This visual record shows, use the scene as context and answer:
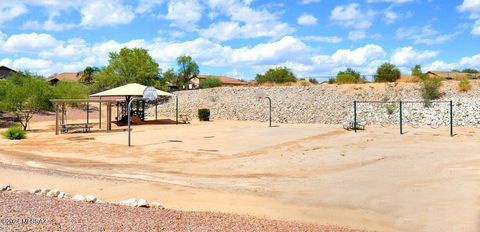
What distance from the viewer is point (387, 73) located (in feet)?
227

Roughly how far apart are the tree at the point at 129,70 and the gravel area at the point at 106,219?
187ft

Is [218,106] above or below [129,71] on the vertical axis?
below

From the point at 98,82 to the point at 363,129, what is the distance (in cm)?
4589

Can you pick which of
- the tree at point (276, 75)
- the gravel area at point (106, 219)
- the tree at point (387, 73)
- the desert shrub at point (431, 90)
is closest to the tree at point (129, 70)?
the tree at point (276, 75)

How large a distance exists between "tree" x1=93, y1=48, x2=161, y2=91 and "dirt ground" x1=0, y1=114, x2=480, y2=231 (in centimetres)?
3858

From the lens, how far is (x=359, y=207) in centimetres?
1172

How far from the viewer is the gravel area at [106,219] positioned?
7746mm

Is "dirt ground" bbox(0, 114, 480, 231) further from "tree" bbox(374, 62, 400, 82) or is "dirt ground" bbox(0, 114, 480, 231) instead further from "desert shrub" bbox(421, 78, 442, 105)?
"tree" bbox(374, 62, 400, 82)

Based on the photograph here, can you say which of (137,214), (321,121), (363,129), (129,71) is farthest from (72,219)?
(129,71)

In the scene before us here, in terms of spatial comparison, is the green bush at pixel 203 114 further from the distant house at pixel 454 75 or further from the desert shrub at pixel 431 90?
the distant house at pixel 454 75

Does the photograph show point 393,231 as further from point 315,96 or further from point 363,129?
point 315,96

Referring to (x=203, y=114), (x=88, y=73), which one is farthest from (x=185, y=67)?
(x=203, y=114)

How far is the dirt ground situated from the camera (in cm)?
1125

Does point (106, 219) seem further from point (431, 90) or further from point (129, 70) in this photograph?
point (129, 70)
